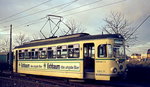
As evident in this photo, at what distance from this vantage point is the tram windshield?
40.4 ft

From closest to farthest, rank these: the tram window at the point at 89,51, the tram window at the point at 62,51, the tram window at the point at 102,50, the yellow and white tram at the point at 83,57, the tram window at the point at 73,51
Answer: the yellow and white tram at the point at 83,57 < the tram window at the point at 102,50 < the tram window at the point at 73,51 < the tram window at the point at 89,51 < the tram window at the point at 62,51

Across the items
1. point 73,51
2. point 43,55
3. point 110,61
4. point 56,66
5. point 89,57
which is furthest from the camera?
point 43,55

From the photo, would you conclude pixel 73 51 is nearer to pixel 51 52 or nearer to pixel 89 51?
pixel 89 51

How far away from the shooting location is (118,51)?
1257cm

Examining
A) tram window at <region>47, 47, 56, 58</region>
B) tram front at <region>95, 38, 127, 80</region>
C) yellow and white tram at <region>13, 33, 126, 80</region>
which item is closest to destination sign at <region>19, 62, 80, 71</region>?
yellow and white tram at <region>13, 33, 126, 80</region>

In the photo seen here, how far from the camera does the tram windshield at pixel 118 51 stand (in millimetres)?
12312

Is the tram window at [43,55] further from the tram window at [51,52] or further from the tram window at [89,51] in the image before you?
the tram window at [89,51]

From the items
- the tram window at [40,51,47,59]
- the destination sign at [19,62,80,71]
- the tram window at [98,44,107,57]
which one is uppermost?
the tram window at [98,44,107,57]

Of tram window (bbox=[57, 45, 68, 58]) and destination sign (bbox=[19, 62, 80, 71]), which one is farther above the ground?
tram window (bbox=[57, 45, 68, 58])

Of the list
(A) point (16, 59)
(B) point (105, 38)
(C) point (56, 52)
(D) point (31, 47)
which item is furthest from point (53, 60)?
(A) point (16, 59)

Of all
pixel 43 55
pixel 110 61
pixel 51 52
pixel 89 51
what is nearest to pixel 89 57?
pixel 89 51

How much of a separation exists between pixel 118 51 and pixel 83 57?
7.40 ft

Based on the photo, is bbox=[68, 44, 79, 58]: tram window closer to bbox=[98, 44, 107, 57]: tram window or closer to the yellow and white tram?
the yellow and white tram

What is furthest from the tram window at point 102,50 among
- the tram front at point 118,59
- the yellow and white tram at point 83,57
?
the tram front at point 118,59
